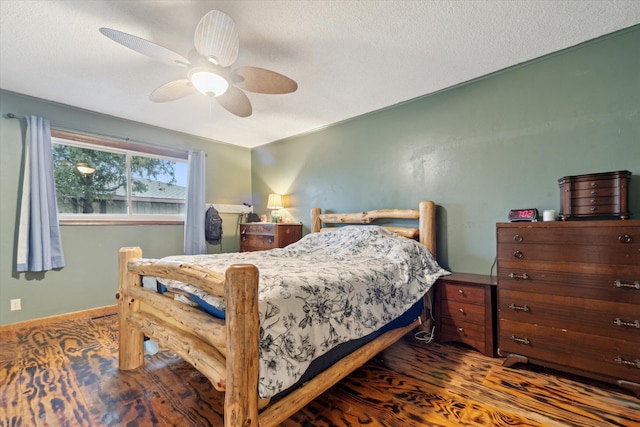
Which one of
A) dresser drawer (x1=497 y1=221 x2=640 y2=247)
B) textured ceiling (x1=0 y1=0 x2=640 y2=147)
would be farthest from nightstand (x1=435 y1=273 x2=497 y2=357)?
textured ceiling (x1=0 y1=0 x2=640 y2=147)

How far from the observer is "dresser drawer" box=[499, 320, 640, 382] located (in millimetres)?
1635

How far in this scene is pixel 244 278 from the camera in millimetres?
1093

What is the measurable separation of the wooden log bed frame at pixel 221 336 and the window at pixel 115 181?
1.98 metres

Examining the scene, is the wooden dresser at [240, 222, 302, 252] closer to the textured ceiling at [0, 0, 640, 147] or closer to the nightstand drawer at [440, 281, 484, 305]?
the textured ceiling at [0, 0, 640, 147]

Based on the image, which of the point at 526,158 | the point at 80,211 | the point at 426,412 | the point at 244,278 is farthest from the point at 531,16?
the point at 80,211

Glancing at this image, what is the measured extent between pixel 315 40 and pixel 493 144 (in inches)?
71.0

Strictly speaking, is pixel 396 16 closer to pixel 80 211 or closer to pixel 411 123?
pixel 411 123

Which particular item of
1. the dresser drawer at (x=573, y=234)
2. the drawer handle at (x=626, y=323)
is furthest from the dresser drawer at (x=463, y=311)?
the drawer handle at (x=626, y=323)

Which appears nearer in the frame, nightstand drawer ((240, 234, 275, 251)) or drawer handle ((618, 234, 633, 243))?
drawer handle ((618, 234, 633, 243))

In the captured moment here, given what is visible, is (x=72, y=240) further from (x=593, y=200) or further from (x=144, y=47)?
(x=593, y=200)

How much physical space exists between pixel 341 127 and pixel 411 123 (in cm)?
97

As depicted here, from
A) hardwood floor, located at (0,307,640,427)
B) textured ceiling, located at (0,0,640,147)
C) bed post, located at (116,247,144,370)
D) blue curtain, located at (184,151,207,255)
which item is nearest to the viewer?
hardwood floor, located at (0,307,640,427)

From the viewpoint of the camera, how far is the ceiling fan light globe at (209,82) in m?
1.87

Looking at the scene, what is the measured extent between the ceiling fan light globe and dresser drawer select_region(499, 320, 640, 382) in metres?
2.65
